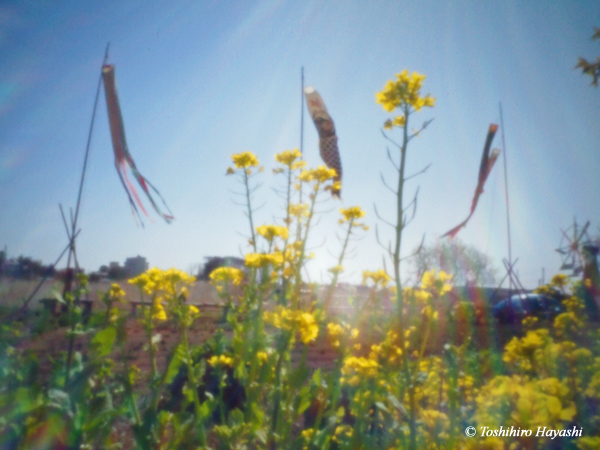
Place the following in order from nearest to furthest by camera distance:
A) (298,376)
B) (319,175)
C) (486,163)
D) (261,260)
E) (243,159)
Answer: (298,376), (261,260), (486,163), (319,175), (243,159)

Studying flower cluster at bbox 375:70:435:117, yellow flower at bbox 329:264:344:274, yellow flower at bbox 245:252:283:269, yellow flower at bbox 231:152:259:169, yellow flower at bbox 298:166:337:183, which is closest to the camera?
flower cluster at bbox 375:70:435:117

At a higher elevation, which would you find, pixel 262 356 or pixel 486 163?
pixel 486 163

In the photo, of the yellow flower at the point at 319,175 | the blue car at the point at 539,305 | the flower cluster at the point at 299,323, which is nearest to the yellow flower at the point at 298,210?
the yellow flower at the point at 319,175

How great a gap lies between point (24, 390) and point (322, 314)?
3.56ft

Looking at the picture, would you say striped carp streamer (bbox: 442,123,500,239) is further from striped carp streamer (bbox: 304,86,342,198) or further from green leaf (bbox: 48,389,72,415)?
green leaf (bbox: 48,389,72,415)

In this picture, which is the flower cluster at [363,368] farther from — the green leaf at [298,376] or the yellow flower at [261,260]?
the yellow flower at [261,260]

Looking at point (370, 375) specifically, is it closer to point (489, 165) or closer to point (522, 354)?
point (522, 354)

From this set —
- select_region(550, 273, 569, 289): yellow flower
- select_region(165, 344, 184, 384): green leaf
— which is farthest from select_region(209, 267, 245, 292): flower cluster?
select_region(550, 273, 569, 289): yellow flower

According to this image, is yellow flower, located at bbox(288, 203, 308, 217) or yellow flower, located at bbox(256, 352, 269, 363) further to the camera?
yellow flower, located at bbox(288, 203, 308, 217)

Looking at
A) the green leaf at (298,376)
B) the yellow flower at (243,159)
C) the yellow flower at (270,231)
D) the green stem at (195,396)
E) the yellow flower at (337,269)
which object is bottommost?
the green stem at (195,396)

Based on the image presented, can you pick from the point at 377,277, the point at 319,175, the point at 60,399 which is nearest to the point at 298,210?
the point at 319,175

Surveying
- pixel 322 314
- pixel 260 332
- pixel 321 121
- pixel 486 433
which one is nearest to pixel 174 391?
pixel 260 332

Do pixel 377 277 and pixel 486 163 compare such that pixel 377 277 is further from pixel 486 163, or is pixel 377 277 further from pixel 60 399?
pixel 60 399

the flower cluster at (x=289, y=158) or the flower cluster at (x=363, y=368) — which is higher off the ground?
the flower cluster at (x=289, y=158)
